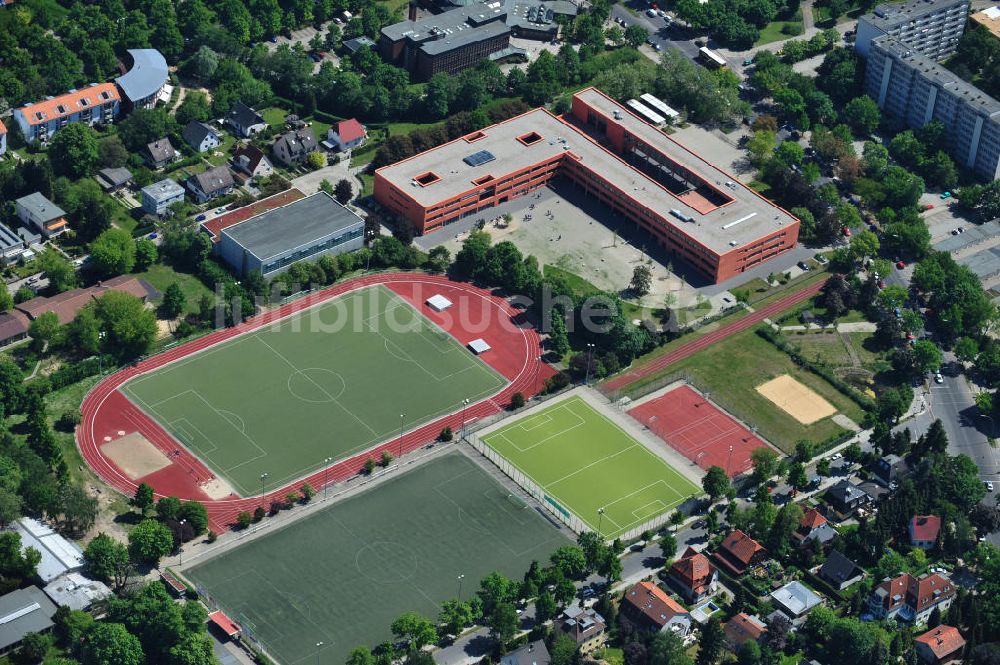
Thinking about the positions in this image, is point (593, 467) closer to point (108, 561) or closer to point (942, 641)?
point (942, 641)

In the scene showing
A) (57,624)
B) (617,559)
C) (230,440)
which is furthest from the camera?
(230,440)

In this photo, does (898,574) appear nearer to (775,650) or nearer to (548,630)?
(775,650)

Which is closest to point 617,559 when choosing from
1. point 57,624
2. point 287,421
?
point 287,421

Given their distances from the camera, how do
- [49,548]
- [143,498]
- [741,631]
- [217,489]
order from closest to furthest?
[741,631] < [49,548] < [143,498] < [217,489]

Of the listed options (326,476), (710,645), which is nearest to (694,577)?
(710,645)

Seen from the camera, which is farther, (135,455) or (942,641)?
(135,455)

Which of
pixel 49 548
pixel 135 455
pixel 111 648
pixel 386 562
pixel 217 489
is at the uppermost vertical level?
pixel 111 648
